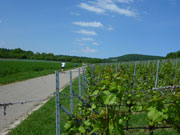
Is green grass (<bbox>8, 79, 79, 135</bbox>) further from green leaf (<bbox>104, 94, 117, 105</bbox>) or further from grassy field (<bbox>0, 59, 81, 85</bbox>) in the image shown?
grassy field (<bbox>0, 59, 81, 85</bbox>)

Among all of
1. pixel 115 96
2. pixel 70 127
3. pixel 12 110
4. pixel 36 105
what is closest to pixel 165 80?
pixel 36 105

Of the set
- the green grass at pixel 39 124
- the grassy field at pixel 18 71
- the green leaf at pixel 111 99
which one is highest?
the green leaf at pixel 111 99

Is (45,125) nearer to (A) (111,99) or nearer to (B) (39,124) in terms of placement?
(B) (39,124)

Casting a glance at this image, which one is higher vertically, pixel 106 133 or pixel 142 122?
pixel 106 133

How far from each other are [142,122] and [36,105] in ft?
14.3

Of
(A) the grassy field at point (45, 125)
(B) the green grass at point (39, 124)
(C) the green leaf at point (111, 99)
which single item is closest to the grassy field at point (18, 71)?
(B) the green grass at point (39, 124)

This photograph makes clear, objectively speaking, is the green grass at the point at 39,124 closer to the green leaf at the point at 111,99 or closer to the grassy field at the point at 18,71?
the green leaf at the point at 111,99

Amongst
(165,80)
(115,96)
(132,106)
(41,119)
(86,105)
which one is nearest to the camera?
(115,96)

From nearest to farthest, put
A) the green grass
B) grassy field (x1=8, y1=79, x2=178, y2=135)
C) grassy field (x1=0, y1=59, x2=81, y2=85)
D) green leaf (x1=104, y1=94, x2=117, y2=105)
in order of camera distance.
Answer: green leaf (x1=104, y1=94, x2=117, y2=105) < grassy field (x1=8, y1=79, x2=178, y2=135) < the green grass < grassy field (x1=0, y1=59, x2=81, y2=85)

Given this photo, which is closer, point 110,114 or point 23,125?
point 110,114

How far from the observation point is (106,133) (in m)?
2.03

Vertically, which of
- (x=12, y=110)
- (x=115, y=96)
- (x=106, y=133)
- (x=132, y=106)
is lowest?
(x=12, y=110)

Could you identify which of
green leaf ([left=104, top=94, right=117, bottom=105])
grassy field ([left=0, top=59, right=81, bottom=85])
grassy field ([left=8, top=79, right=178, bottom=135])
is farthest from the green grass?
grassy field ([left=0, top=59, right=81, bottom=85])

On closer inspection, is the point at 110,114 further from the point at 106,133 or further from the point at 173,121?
the point at 173,121
